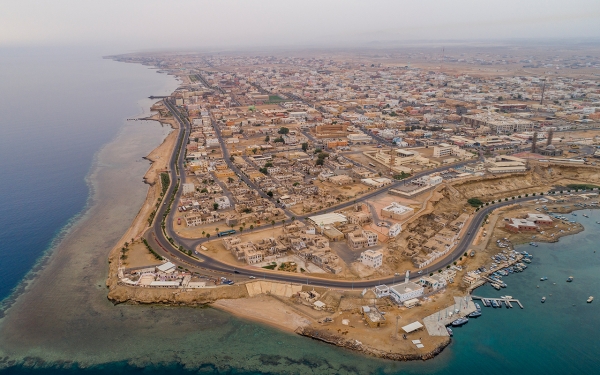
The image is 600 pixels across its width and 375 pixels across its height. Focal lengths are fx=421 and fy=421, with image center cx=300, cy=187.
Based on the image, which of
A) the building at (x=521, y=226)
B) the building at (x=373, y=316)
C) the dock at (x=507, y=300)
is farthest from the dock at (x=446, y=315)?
the building at (x=521, y=226)

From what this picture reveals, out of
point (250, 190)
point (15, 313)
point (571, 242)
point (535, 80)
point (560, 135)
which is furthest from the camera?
point (535, 80)

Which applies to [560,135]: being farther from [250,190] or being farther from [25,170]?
[25,170]

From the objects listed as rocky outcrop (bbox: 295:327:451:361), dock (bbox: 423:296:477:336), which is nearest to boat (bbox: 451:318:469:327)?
dock (bbox: 423:296:477:336)

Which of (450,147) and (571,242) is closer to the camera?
(571,242)

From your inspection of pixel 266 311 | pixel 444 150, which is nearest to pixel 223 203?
pixel 266 311

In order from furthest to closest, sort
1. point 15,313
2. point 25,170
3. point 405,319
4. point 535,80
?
1. point 535,80
2. point 25,170
3. point 15,313
4. point 405,319

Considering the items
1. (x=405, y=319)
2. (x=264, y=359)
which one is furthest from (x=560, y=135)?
(x=264, y=359)
